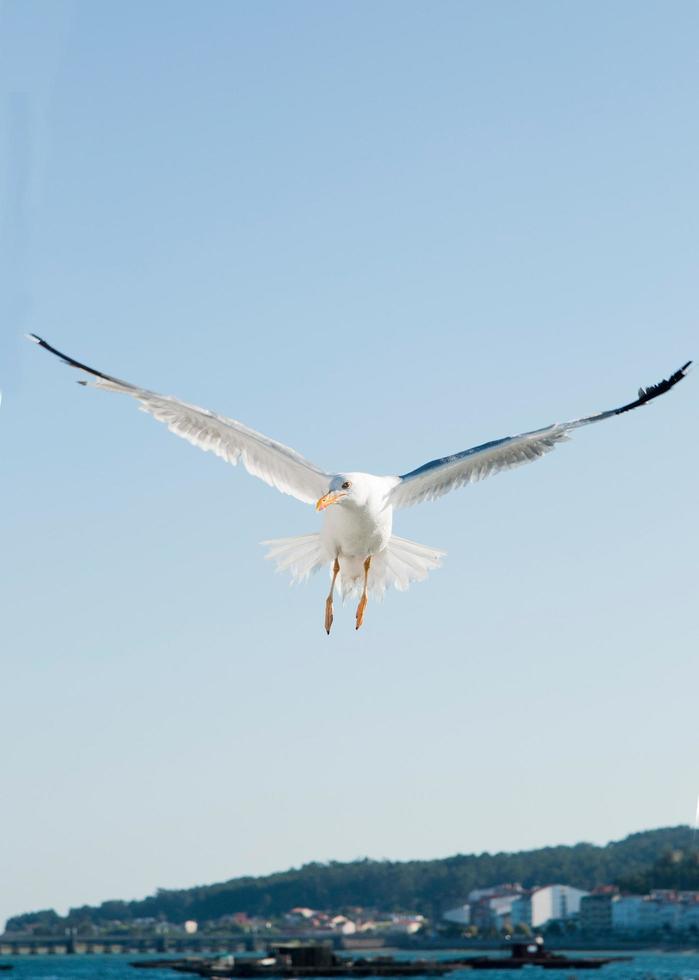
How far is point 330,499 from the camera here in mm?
9047

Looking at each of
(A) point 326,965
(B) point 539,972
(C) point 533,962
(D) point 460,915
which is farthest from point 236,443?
(D) point 460,915

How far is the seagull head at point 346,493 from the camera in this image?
9.04 m

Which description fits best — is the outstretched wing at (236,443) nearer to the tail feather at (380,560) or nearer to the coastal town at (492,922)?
the tail feather at (380,560)

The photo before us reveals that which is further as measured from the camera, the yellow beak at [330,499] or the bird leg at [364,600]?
the bird leg at [364,600]

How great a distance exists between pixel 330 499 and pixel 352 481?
16 centimetres

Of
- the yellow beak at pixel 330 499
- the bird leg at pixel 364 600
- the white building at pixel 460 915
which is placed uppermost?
the white building at pixel 460 915

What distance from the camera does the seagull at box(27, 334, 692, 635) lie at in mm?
9281

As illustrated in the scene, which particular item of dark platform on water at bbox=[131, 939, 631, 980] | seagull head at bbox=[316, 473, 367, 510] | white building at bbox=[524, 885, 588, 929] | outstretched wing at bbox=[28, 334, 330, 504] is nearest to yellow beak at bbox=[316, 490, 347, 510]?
seagull head at bbox=[316, 473, 367, 510]

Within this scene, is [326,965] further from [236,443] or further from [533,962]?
[236,443]

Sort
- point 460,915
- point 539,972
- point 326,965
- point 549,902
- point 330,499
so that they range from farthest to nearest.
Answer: point 460,915, point 549,902, point 539,972, point 326,965, point 330,499

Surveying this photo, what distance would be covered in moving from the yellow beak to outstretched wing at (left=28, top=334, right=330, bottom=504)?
511 mm

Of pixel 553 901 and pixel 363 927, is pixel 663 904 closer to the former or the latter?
pixel 553 901

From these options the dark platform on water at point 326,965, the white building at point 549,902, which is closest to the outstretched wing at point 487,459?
the dark platform on water at point 326,965

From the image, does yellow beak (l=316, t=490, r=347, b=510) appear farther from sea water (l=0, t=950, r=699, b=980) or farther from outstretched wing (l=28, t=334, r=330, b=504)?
sea water (l=0, t=950, r=699, b=980)
